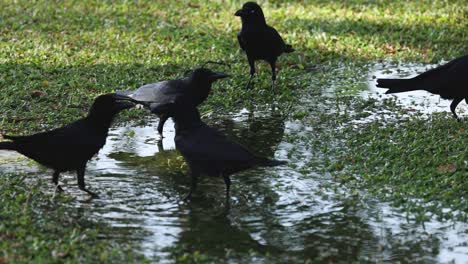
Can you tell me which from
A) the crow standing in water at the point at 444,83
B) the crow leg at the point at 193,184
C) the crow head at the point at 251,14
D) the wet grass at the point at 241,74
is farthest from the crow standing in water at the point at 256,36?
the crow leg at the point at 193,184

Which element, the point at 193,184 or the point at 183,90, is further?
the point at 183,90

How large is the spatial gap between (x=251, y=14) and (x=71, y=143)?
4520 millimetres

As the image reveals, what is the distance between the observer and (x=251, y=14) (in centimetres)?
1125

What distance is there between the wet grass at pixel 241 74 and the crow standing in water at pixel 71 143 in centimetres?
32

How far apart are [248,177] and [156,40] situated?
20.0 feet

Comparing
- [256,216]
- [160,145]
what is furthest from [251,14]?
[256,216]

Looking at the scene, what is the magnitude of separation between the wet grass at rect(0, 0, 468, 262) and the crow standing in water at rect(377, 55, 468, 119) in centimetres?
35

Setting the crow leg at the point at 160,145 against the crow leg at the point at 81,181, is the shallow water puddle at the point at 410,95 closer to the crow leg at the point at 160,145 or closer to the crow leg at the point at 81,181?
the crow leg at the point at 160,145

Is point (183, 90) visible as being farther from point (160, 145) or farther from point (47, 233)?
point (47, 233)

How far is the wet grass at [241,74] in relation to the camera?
23.6 feet

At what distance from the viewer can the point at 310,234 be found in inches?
257

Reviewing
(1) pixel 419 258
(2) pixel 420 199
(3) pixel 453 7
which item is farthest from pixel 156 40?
(1) pixel 419 258

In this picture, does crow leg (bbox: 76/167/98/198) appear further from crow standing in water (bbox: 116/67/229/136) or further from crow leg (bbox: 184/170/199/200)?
crow standing in water (bbox: 116/67/229/136)

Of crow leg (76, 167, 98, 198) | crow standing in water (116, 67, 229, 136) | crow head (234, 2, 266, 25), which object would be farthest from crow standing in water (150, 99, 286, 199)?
crow head (234, 2, 266, 25)
